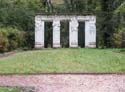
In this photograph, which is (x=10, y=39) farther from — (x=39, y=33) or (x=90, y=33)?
(x=90, y=33)

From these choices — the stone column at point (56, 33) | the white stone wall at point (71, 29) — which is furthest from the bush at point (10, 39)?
the stone column at point (56, 33)

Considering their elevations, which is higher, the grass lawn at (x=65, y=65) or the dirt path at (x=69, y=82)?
the dirt path at (x=69, y=82)

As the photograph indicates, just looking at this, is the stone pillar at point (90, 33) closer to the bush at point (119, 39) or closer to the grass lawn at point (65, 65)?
the bush at point (119, 39)

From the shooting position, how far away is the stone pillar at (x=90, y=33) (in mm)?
26108

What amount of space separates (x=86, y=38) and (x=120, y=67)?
1168cm

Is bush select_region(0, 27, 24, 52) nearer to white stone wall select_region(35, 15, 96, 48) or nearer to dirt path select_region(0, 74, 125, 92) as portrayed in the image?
white stone wall select_region(35, 15, 96, 48)

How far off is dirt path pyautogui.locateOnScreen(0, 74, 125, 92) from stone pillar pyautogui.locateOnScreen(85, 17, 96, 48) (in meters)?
13.3

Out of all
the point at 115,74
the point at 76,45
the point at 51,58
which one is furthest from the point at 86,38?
the point at 115,74

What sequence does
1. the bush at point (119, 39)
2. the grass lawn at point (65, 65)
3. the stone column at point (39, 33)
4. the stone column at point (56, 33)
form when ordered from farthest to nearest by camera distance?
the stone column at point (39, 33), the stone column at point (56, 33), the bush at point (119, 39), the grass lawn at point (65, 65)

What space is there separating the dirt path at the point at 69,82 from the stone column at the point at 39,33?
45.1ft

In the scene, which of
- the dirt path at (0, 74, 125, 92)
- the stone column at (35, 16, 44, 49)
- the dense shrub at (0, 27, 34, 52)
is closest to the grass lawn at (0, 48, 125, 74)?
the dirt path at (0, 74, 125, 92)

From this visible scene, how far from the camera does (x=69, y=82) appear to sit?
1119 centimetres

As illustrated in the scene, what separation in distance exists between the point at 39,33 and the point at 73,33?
8.62ft

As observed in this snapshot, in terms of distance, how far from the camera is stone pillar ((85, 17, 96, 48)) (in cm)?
2611
